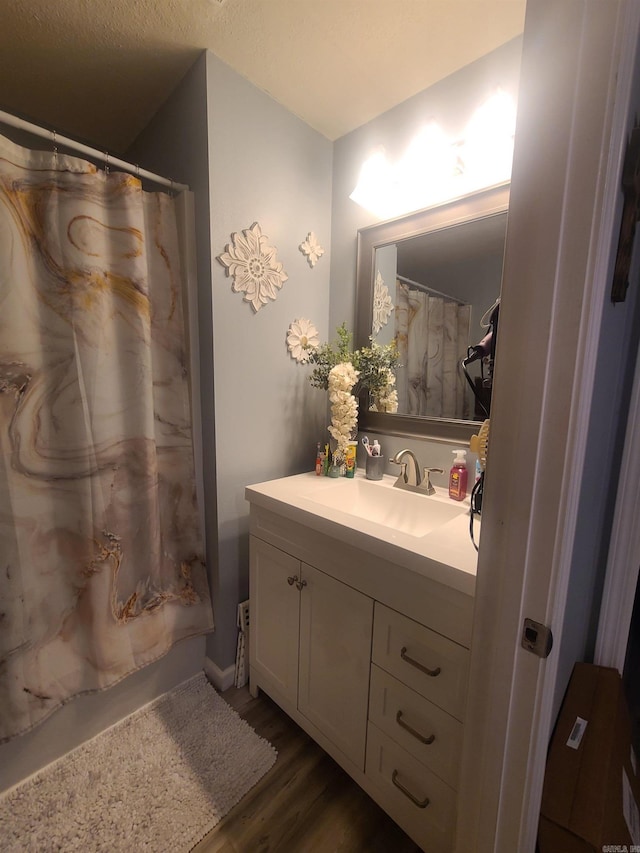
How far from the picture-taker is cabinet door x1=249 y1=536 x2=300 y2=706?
4.10ft

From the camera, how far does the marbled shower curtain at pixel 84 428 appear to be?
1.06 m

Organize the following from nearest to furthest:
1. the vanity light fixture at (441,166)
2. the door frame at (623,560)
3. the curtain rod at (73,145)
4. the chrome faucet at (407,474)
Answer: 1. the door frame at (623,560)
2. the curtain rod at (73,145)
3. the vanity light fixture at (441,166)
4. the chrome faucet at (407,474)

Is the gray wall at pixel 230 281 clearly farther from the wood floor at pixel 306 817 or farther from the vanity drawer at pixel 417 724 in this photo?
the vanity drawer at pixel 417 724

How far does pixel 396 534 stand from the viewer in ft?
3.13

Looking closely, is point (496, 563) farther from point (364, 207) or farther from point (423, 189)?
point (364, 207)

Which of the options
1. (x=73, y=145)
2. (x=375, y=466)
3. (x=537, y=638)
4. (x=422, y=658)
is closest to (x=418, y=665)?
(x=422, y=658)

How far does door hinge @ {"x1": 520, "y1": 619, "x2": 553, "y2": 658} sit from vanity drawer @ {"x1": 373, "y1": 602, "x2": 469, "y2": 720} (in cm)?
31

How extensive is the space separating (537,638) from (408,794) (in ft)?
2.52

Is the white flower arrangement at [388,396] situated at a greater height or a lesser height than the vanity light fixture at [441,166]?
lesser

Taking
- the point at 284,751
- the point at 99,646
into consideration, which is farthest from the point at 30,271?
the point at 284,751

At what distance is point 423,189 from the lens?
1.37 meters

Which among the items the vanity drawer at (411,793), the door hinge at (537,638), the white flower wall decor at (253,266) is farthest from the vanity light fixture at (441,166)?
the vanity drawer at (411,793)

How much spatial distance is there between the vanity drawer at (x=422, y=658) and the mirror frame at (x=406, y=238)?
0.70 meters

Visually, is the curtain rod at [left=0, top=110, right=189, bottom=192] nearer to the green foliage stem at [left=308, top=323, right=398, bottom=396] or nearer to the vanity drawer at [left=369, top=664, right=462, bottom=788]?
the green foliage stem at [left=308, top=323, right=398, bottom=396]
